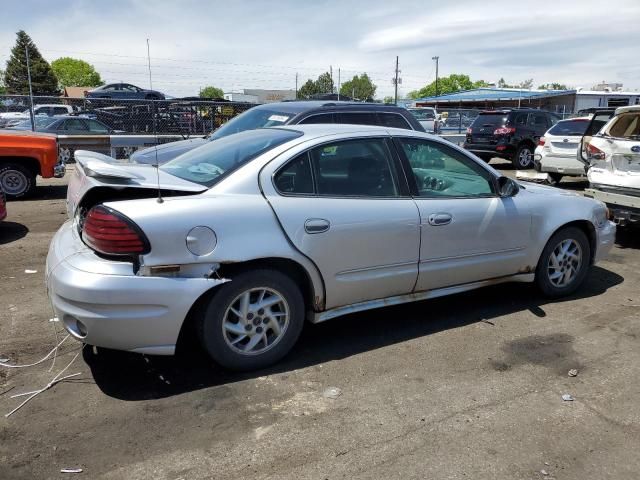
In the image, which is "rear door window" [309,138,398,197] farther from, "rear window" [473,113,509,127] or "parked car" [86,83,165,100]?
"parked car" [86,83,165,100]

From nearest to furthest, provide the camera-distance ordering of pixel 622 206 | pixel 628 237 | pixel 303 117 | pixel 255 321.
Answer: pixel 255 321, pixel 622 206, pixel 303 117, pixel 628 237

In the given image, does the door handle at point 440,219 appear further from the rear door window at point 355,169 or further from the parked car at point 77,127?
the parked car at point 77,127

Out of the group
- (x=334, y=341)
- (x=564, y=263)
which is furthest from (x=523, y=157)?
(x=334, y=341)

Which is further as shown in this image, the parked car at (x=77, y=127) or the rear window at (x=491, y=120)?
the rear window at (x=491, y=120)

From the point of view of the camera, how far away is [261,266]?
3527mm

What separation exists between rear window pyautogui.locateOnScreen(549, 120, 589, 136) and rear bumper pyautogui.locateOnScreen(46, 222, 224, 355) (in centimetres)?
1135

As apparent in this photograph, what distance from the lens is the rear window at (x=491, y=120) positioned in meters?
15.9

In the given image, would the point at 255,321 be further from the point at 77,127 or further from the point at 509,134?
the point at 77,127

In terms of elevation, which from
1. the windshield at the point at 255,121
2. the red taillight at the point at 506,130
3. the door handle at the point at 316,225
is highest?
the windshield at the point at 255,121

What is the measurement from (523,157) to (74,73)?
10798 centimetres

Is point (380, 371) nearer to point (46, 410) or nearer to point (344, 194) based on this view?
point (344, 194)

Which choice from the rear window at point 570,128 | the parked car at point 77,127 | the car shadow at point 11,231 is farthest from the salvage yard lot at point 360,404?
the parked car at point 77,127

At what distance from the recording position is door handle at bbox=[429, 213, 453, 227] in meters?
4.15

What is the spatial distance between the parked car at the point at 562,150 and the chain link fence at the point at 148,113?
28.3ft
